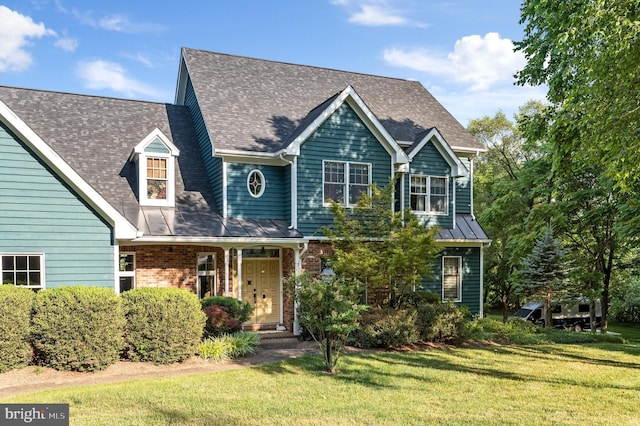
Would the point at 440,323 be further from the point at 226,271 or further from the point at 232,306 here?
the point at 226,271

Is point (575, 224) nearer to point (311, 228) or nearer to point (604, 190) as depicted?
point (604, 190)

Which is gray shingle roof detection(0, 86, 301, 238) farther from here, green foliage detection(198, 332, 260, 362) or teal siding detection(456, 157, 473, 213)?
teal siding detection(456, 157, 473, 213)

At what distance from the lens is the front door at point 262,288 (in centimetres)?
1630

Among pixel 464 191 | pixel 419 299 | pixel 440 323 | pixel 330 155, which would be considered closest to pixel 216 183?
pixel 330 155

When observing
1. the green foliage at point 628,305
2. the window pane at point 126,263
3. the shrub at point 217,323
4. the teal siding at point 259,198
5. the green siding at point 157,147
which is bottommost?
the green foliage at point 628,305

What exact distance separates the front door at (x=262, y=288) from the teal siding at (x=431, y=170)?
529 cm

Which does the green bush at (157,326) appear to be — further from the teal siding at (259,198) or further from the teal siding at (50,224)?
the teal siding at (259,198)

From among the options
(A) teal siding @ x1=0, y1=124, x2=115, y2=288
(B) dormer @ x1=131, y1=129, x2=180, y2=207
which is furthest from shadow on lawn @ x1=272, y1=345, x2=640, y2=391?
(B) dormer @ x1=131, y1=129, x2=180, y2=207

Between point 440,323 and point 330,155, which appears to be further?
point 330,155

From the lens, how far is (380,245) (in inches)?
592

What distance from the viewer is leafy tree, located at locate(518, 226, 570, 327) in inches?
746

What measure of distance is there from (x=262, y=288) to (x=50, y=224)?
687 cm

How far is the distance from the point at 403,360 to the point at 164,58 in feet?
48.9

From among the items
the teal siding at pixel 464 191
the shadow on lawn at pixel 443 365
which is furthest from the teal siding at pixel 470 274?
the shadow on lawn at pixel 443 365
